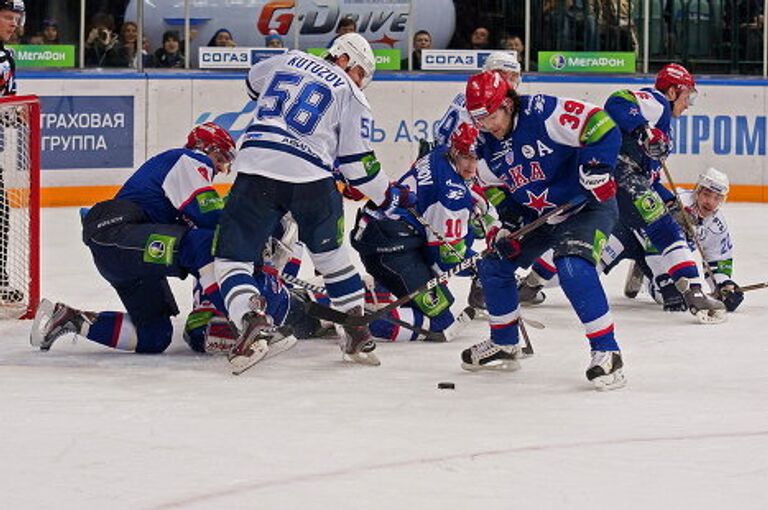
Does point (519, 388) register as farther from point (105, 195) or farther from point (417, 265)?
point (105, 195)

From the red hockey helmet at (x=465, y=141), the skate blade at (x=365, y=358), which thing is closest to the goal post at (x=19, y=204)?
the skate blade at (x=365, y=358)

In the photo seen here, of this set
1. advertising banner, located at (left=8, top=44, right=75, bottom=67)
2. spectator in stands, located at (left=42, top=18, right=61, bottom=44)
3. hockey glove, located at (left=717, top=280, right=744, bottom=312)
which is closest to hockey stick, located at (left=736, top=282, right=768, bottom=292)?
hockey glove, located at (left=717, top=280, right=744, bottom=312)

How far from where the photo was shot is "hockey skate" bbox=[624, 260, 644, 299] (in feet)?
23.9

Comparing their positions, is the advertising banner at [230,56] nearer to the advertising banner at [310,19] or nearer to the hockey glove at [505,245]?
the advertising banner at [310,19]

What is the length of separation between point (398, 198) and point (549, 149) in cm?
81

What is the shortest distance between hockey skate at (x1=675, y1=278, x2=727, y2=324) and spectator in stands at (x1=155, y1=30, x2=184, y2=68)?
4.86m

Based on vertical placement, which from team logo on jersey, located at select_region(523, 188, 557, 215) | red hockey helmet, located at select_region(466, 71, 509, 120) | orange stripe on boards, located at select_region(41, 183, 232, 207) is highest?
red hockey helmet, located at select_region(466, 71, 509, 120)

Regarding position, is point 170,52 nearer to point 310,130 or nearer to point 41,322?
point 41,322

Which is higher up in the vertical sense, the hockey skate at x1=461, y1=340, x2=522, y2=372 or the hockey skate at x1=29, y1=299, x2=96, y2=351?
the hockey skate at x1=29, y1=299, x2=96, y2=351

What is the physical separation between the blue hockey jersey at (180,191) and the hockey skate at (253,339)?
400 mm

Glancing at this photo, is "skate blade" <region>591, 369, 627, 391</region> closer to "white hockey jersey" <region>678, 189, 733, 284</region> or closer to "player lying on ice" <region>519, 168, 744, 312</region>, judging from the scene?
"player lying on ice" <region>519, 168, 744, 312</region>

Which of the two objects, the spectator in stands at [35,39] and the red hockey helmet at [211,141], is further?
the spectator in stands at [35,39]

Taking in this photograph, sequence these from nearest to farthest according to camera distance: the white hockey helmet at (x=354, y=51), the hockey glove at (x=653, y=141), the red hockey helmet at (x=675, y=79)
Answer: the white hockey helmet at (x=354, y=51)
the hockey glove at (x=653, y=141)
the red hockey helmet at (x=675, y=79)

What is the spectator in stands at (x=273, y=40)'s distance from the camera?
437 inches
